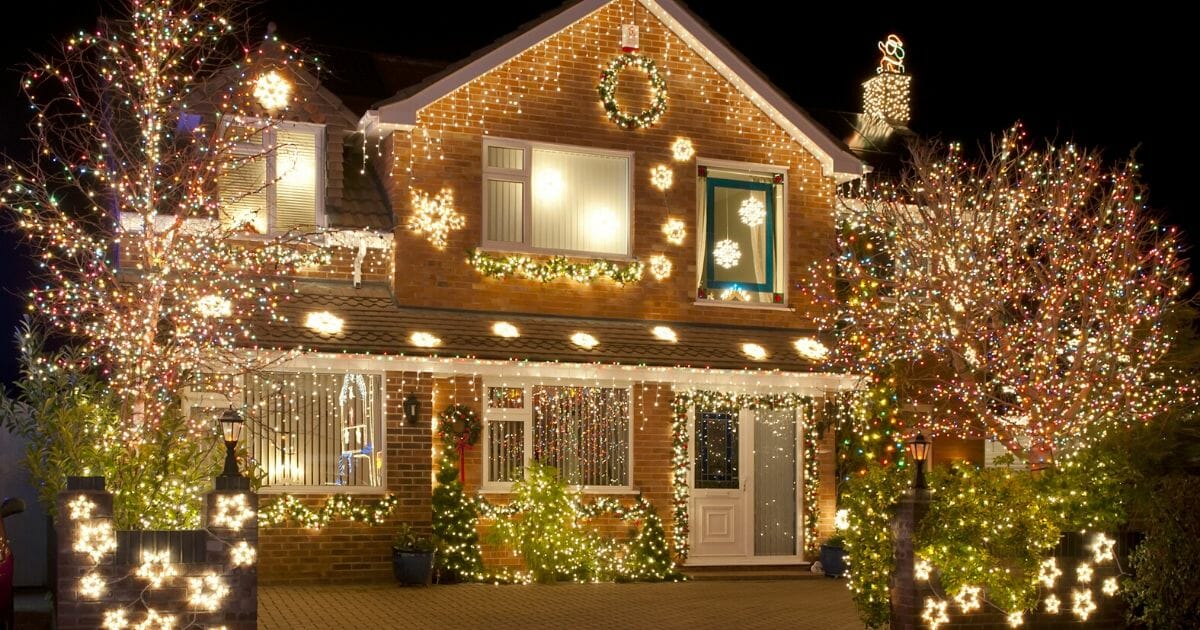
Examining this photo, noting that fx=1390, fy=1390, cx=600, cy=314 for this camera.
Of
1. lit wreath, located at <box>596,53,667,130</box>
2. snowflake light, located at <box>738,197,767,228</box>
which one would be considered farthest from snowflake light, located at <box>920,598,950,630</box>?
lit wreath, located at <box>596,53,667,130</box>

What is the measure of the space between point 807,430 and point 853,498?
6.27 meters

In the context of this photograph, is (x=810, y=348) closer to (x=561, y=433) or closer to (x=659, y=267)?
(x=659, y=267)

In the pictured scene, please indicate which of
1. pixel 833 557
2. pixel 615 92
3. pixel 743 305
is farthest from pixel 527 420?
pixel 615 92

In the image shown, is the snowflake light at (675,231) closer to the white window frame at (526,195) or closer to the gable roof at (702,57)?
the white window frame at (526,195)

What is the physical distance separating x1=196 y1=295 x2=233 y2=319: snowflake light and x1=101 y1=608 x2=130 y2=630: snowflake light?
14.5 feet

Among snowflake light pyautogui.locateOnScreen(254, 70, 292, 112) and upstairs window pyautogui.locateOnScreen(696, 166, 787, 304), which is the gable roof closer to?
upstairs window pyautogui.locateOnScreen(696, 166, 787, 304)

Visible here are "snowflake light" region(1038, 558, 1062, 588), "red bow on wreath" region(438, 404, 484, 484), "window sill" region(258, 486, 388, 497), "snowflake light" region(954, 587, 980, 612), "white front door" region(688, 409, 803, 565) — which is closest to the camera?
"snowflake light" region(954, 587, 980, 612)

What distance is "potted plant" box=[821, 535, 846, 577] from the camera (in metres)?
18.6

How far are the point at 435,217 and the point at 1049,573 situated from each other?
8.69 meters

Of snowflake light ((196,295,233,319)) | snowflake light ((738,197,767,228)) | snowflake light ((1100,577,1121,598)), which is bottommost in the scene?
snowflake light ((1100,577,1121,598))

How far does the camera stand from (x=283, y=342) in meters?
15.8

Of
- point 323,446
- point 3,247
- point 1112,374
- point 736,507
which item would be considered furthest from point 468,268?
point 3,247

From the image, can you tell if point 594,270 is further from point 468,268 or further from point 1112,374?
point 1112,374

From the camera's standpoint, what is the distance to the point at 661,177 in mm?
19125
